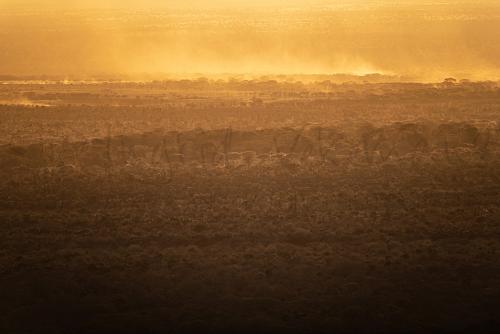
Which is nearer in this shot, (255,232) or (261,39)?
(255,232)

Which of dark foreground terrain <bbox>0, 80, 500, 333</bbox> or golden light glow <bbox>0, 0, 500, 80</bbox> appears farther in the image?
golden light glow <bbox>0, 0, 500, 80</bbox>

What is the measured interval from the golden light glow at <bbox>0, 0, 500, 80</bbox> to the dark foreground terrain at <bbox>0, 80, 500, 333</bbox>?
51.8 ft

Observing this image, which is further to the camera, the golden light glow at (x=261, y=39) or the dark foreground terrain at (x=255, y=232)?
the golden light glow at (x=261, y=39)

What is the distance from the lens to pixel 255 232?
10.8 m

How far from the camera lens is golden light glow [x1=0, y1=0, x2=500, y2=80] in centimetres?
3372

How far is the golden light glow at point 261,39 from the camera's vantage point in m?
33.7

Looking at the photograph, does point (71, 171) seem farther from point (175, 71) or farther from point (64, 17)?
point (64, 17)

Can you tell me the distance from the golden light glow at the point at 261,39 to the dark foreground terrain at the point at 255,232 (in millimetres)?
15774

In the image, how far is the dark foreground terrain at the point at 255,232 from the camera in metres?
8.62

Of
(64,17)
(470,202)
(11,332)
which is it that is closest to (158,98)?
(470,202)

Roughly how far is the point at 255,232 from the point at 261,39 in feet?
118

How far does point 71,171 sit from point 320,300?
24.9 feet

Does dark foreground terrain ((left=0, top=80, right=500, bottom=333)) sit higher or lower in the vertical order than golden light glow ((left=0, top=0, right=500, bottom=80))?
lower

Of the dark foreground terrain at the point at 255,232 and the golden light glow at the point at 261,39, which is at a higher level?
the golden light glow at the point at 261,39
